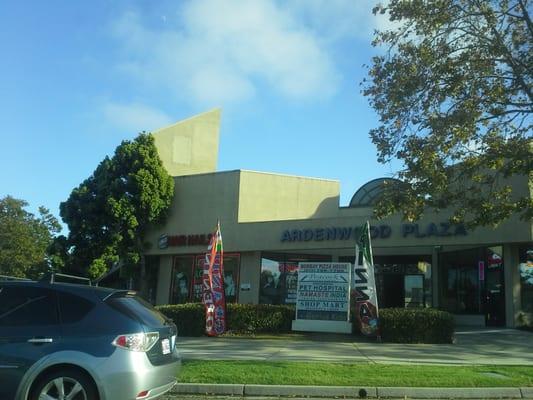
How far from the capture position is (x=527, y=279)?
21000 mm

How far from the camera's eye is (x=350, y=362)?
12539mm

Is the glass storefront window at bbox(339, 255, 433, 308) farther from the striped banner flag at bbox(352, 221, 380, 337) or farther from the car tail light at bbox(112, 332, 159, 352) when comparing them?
the car tail light at bbox(112, 332, 159, 352)

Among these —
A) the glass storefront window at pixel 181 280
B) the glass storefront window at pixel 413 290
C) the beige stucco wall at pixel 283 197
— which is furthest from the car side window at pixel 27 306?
the glass storefront window at pixel 181 280

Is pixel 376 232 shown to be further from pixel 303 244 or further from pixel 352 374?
pixel 352 374

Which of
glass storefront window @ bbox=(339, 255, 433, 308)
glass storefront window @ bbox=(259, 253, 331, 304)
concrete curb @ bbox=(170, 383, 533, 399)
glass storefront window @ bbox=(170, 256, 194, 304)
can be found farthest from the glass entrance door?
glass storefront window @ bbox=(170, 256, 194, 304)

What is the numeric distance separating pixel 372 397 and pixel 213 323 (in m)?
9.85

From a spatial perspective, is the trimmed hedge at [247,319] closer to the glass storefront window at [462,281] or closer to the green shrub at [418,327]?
the green shrub at [418,327]

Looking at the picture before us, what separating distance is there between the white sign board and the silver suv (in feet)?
Answer: 37.9

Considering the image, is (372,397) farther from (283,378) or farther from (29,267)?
(29,267)

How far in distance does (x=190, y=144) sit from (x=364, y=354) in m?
20.6

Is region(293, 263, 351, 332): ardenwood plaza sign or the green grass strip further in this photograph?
region(293, 263, 351, 332): ardenwood plaza sign

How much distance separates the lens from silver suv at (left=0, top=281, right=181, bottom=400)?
6582 millimetres

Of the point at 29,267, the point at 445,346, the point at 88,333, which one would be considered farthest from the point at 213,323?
the point at 29,267

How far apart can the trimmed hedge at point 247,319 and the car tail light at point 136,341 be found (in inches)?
486
